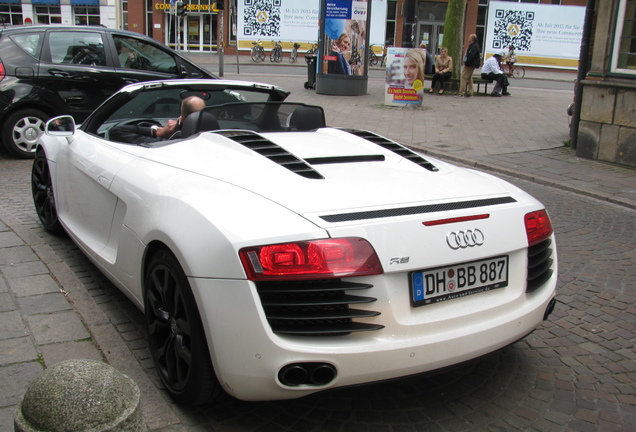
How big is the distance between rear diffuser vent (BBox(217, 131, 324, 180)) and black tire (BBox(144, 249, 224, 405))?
2.34ft

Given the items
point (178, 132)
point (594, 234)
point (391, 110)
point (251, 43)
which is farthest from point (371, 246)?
point (251, 43)

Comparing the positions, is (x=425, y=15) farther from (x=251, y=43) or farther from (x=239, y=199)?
(x=239, y=199)

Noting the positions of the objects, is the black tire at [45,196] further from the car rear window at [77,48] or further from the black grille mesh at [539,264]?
the car rear window at [77,48]

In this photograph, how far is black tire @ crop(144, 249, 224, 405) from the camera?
2516 mm

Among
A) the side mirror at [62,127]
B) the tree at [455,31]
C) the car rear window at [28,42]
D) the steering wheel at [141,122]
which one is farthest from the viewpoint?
the tree at [455,31]

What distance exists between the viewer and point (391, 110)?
1474cm

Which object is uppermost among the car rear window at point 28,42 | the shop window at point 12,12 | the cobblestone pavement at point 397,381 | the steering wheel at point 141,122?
the shop window at point 12,12

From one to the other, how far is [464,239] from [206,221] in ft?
3.39

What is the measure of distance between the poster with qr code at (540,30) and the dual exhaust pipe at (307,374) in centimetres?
4100

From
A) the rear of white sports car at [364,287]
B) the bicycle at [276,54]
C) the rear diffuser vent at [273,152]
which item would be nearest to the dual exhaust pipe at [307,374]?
the rear of white sports car at [364,287]

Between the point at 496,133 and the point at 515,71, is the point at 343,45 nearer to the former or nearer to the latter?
the point at 496,133

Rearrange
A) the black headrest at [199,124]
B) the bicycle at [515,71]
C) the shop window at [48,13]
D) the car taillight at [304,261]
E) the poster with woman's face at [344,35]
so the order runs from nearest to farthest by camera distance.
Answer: the car taillight at [304,261]
the black headrest at [199,124]
the poster with woman's face at [344,35]
the bicycle at [515,71]
the shop window at [48,13]

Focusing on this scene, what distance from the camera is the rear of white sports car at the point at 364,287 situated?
231 cm

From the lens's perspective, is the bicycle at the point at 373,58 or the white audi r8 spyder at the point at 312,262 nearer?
the white audi r8 spyder at the point at 312,262
